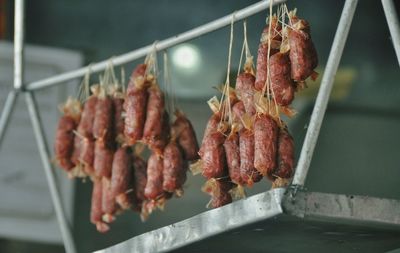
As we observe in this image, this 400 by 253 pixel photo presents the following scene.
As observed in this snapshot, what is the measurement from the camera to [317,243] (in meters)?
3.13

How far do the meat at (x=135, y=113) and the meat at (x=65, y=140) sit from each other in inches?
22.7

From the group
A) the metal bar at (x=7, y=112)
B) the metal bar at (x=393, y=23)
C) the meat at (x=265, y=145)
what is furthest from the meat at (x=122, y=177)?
the metal bar at (x=393, y=23)

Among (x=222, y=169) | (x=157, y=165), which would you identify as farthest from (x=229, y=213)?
(x=157, y=165)

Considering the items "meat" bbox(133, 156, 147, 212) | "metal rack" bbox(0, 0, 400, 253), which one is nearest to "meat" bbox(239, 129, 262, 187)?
"metal rack" bbox(0, 0, 400, 253)

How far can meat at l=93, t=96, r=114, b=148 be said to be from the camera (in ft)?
14.4

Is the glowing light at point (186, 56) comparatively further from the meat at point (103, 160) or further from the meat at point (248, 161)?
A: the meat at point (248, 161)

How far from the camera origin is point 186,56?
21.1ft

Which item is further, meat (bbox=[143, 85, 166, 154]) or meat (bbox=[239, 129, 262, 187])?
meat (bbox=[143, 85, 166, 154])

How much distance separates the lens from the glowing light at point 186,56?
6402mm

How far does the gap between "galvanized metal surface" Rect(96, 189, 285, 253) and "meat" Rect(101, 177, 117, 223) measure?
1.02 meters

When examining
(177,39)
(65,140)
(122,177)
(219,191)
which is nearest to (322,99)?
(219,191)

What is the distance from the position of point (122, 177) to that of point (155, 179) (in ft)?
0.91

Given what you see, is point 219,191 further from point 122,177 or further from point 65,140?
point 65,140

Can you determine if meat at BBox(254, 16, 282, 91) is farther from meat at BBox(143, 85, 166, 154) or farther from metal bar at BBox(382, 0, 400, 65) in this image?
meat at BBox(143, 85, 166, 154)
